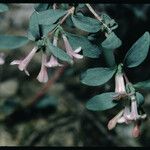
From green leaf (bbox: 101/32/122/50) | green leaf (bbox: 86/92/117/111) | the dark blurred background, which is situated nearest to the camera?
green leaf (bbox: 101/32/122/50)

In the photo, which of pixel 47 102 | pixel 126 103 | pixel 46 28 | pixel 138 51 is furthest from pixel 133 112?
pixel 47 102

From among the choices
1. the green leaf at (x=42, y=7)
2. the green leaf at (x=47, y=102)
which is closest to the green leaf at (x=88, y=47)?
the green leaf at (x=42, y=7)

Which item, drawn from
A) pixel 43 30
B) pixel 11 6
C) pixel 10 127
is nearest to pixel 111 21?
pixel 43 30

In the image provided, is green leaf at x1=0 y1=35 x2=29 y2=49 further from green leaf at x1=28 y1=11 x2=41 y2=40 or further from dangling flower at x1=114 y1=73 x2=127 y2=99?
dangling flower at x1=114 y1=73 x2=127 y2=99

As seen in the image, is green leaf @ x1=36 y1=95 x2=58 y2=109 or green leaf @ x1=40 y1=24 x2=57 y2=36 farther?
green leaf @ x1=36 y1=95 x2=58 y2=109

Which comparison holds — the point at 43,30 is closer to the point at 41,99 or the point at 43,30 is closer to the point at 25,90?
the point at 41,99

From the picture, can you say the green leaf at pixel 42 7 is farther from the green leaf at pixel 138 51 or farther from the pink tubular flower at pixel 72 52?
the green leaf at pixel 138 51

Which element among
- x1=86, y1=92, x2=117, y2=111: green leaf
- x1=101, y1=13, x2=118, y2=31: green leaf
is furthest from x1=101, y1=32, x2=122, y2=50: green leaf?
x1=86, y1=92, x2=117, y2=111: green leaf
